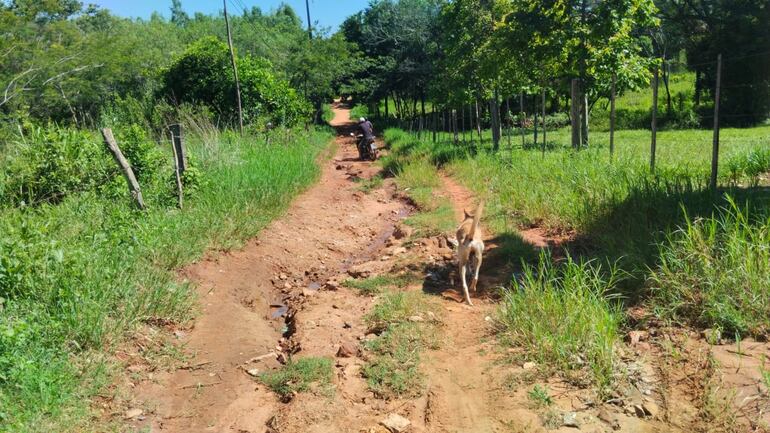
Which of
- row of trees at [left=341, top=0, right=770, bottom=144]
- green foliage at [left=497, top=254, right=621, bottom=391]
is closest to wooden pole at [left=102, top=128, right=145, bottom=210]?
green foliage at [left=497, top=254, right=621, bottom=391]

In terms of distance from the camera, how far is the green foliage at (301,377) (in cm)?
436

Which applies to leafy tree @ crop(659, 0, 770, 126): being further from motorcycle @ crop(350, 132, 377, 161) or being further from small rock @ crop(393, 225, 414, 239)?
small rock @ crop(393, 225, 414, 239)

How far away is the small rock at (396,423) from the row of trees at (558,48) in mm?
5347

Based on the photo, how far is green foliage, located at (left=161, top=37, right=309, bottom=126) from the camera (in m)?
18.3

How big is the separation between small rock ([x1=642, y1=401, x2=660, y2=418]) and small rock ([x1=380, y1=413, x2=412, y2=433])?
1473 millimetres

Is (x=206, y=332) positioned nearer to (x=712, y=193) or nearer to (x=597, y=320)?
(x=597, y=320)

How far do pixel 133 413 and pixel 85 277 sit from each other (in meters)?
1.49

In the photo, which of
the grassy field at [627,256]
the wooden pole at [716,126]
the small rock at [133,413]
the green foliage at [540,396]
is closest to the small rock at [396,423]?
the green foliage at [540,396]

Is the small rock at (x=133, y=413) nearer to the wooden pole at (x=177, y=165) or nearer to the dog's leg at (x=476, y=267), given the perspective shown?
the dog's leg at (x=476, y=267)

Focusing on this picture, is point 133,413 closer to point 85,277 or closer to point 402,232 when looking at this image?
point 85,277

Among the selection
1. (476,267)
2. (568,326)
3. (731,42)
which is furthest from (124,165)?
(731,42)

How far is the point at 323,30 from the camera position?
29578 millimetres

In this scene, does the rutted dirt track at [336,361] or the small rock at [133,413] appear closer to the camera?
the rutted dirt track at [336,361]

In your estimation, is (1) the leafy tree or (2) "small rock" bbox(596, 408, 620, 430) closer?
(2) "small rock" bbox(596, 408, 620, 430)
